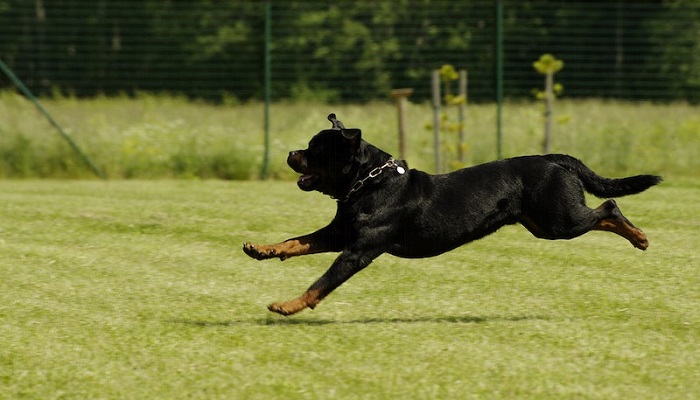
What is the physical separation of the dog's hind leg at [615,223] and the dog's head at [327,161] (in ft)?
5.44

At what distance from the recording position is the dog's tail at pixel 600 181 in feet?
22.0

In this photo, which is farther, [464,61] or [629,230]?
[464,61]

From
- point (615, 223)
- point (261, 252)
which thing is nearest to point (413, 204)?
point (261, 252)

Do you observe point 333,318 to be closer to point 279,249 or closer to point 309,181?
point 279,249

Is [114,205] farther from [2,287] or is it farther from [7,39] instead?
[7,39]

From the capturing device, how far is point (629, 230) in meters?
6.64

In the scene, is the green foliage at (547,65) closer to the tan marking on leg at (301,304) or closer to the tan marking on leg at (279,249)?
the tan marking on leg at (279,249)

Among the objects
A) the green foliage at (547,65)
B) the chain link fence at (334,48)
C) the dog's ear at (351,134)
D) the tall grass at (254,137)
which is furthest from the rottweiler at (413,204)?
the chain link fence at (334,48)

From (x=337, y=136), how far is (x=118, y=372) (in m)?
1.79

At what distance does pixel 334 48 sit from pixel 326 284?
1005 centimetres

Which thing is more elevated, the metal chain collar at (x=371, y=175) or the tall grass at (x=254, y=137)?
the metal chain collar at (x=371, y=175)

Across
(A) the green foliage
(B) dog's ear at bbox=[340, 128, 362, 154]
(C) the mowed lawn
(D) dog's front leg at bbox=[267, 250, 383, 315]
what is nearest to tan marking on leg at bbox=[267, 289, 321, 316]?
(D) dog's front leg at bbox=[267, 250, 383, 315]

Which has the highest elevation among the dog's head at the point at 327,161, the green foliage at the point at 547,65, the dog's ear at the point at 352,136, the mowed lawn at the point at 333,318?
the green foliage at the point at 547,65

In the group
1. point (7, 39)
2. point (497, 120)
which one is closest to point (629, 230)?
point (497, 120)
